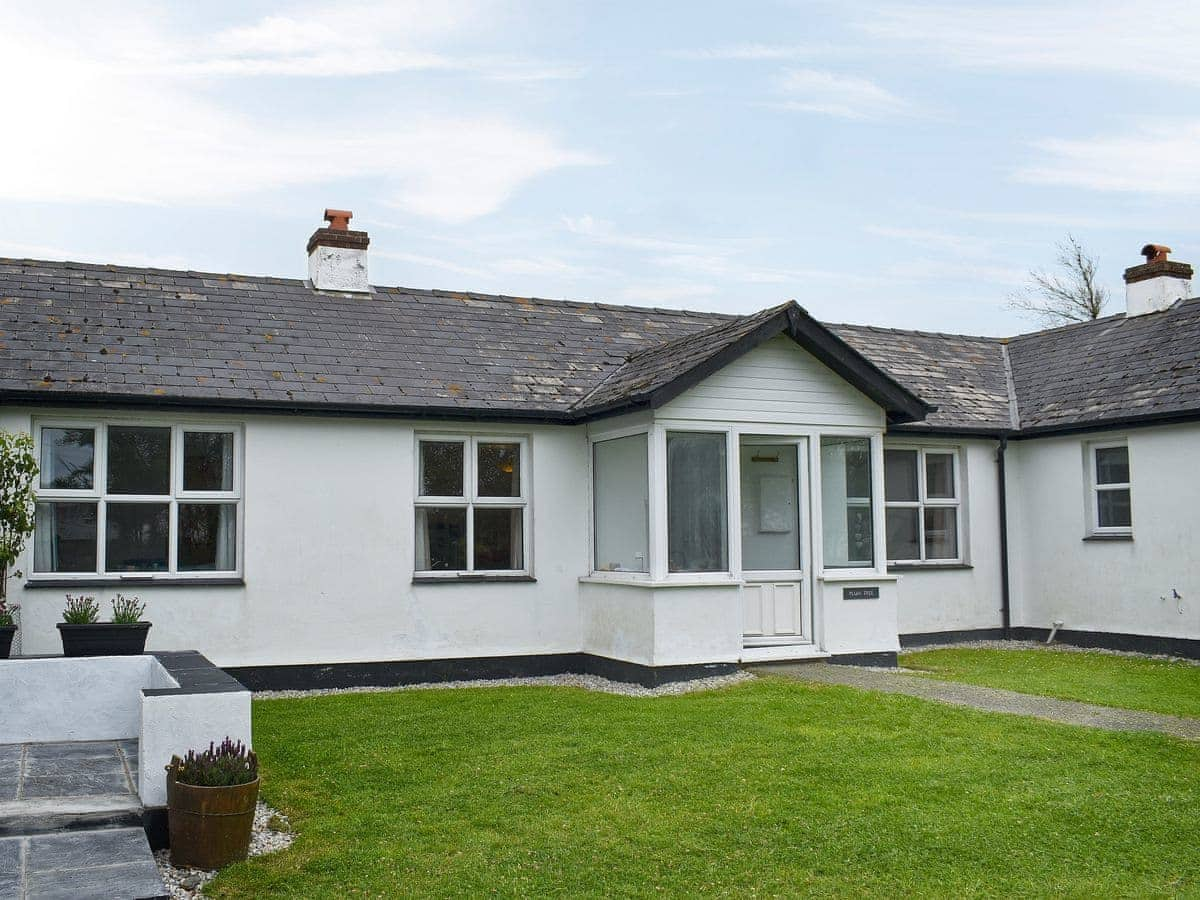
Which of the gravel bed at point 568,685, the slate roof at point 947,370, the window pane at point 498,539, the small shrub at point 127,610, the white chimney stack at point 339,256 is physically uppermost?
the white chimney stack at point 339,256

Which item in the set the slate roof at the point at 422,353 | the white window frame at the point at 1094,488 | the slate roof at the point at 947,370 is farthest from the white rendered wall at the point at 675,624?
the white window frame at the point at 1094,488

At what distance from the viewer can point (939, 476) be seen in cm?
1728

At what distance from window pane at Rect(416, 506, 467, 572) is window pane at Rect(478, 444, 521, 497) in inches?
18.1

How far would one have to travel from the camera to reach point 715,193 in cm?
2241

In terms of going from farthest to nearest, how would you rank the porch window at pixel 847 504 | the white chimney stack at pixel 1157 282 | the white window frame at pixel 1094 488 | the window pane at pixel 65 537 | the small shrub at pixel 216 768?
the white chimney stack at pixel 1157 282 → the white window frame at pixel 1094 488 → the porch window at pixel 847 504 → the window pane at pixel 65 537 → the small shrub at pixel 216 768

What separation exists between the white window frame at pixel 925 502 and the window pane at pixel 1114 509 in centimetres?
198

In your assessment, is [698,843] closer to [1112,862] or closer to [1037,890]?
[1037,890]

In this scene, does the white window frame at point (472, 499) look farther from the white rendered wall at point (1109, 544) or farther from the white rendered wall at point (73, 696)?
the white rendered wall at point (1109, 544)

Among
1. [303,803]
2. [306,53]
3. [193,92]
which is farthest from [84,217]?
[303,803]

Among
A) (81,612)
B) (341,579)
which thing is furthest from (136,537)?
(341,579)

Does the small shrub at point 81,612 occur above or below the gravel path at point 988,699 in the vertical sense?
above

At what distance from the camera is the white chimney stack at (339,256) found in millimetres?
15508

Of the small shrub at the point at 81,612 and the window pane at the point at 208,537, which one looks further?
the window pane at the point at 208,537

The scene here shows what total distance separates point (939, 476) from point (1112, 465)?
2457mm
